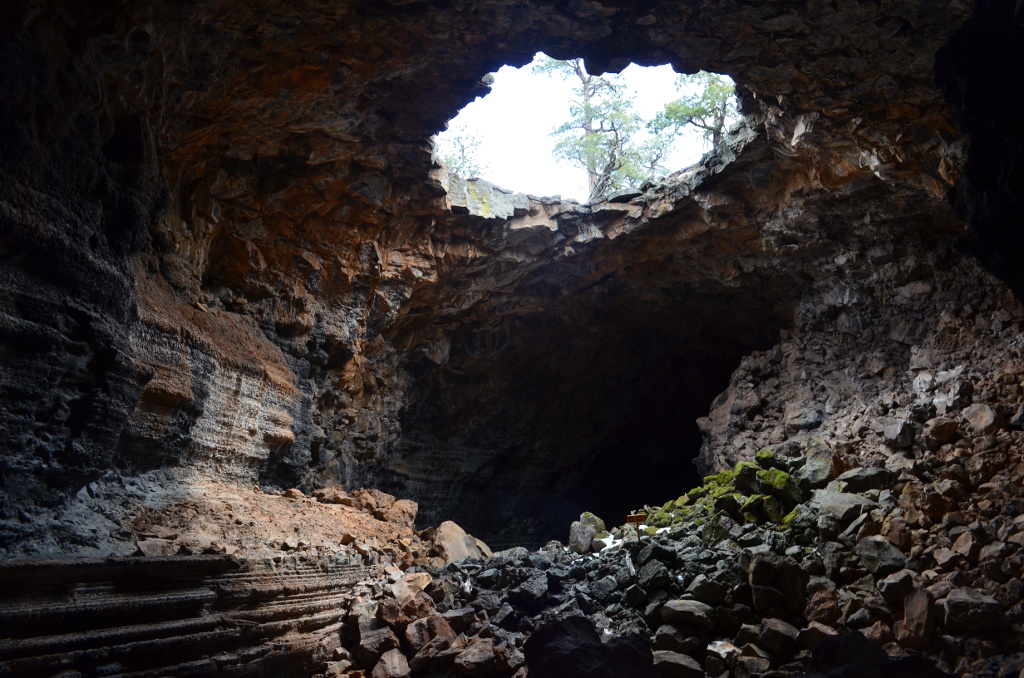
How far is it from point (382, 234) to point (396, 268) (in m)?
0.63

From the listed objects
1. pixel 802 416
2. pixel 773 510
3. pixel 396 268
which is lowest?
pixel 773 510

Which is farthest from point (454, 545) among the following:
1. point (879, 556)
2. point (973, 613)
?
point (973, 613)

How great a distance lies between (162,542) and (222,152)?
4.50 m

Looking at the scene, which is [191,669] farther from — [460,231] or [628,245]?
[628,245]

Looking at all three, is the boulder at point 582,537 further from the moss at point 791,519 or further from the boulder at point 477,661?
the boulder at point 477,661

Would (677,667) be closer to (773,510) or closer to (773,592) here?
(773,592)

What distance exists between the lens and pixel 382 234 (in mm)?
10047

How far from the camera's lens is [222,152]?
758 centimetres

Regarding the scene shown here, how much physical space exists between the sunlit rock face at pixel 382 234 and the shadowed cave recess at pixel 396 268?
0.04 m

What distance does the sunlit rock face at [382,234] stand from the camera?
5.06 meters

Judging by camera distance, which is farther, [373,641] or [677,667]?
[373,641]

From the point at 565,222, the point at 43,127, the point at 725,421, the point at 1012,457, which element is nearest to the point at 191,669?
the point at 43,127

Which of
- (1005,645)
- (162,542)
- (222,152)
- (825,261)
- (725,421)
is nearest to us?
(1005,645)

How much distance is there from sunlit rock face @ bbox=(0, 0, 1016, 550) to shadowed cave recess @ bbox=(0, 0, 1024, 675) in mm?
37
